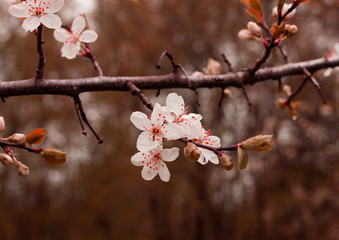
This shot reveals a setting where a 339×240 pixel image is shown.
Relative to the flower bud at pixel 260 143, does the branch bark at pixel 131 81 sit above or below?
above

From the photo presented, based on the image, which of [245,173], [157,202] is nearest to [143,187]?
[157,202]

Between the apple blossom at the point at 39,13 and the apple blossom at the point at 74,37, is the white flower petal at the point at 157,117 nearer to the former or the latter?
the apple blossom at the point at 39,13

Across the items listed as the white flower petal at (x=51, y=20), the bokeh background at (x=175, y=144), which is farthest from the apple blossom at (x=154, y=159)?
the bokeh background at (x=175, y=144)

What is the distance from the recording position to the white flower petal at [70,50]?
1.44 meters

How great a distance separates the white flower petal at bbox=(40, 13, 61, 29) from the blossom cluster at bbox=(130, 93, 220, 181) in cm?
44

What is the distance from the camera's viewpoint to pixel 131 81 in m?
1.24

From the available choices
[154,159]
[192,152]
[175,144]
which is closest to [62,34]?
[154,159]

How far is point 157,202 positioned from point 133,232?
85.1 inches

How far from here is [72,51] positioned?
1.45 m

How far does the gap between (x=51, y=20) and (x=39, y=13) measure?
6 centimetres

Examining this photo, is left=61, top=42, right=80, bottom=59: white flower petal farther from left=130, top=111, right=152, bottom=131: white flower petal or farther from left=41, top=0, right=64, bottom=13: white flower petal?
left=130, top=111, right=152, bottom=131: white flower petal

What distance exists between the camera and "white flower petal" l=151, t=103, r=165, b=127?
3.22ft

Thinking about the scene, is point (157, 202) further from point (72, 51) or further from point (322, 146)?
point (72, 51)

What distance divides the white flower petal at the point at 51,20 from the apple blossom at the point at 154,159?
0.55m
